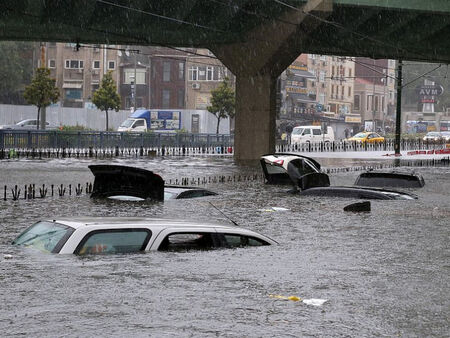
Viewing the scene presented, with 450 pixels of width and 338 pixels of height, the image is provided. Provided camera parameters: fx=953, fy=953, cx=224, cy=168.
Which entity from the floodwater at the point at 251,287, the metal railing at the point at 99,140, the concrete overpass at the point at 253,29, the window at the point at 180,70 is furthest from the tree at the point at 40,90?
the window at the point at 180,70

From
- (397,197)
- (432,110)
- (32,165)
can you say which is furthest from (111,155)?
(432,110)

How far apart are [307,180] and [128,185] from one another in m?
6.09

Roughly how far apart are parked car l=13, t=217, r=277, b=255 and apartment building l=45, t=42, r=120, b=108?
9262 cm

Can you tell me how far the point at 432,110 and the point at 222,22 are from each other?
115 meters

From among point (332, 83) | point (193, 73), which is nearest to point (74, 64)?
point (193, 73)

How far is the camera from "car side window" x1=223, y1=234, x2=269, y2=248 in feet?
43.0

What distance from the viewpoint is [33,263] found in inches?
467

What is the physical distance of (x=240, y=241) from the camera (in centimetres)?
1347

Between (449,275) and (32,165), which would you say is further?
(32,165)

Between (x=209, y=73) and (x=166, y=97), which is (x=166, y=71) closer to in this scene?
(x=166, y=97)

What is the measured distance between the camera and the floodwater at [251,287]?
29.4ft

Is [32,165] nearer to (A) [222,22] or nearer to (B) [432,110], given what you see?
(A) [222,22]

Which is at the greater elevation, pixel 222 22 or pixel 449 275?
pixel 222 22

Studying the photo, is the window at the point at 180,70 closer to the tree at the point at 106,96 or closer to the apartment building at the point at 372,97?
the tree at the point at 106,96
